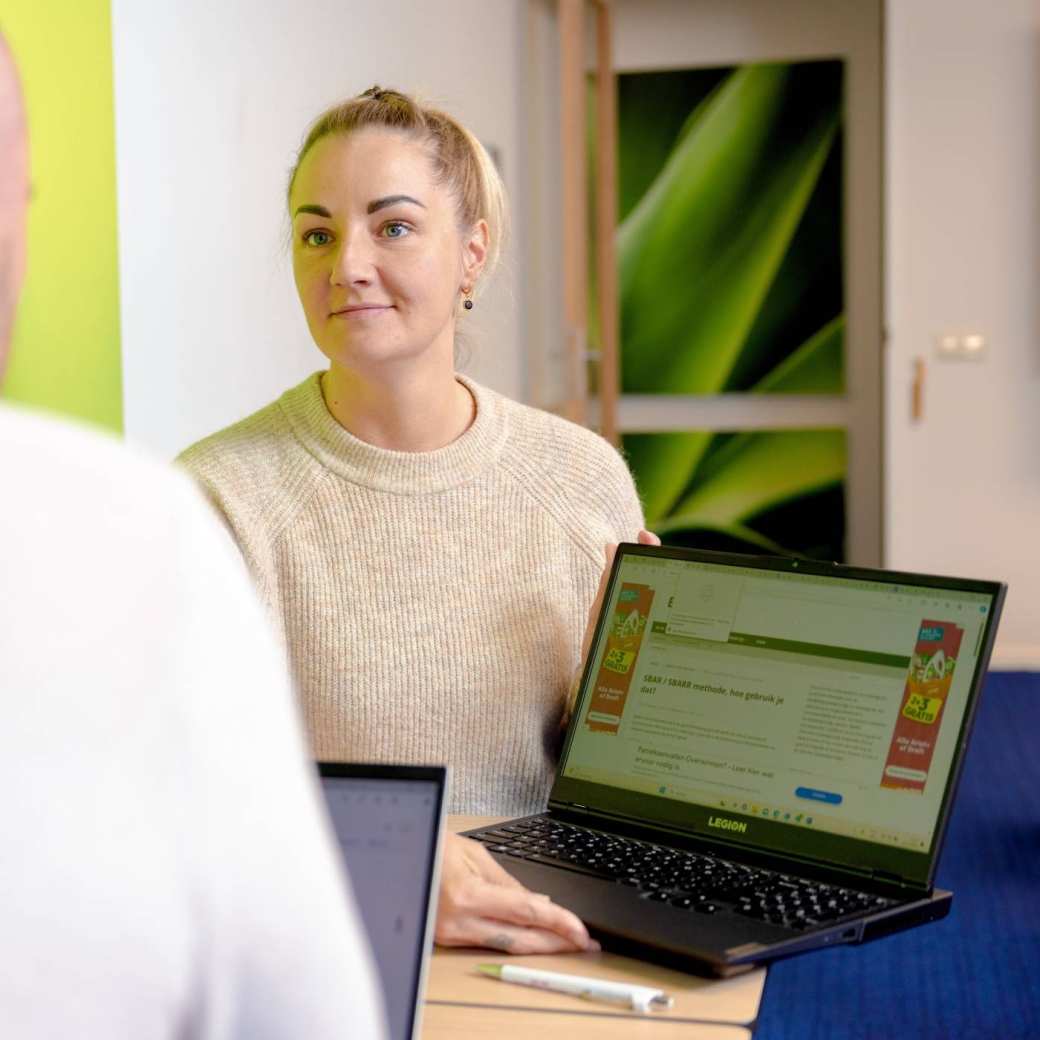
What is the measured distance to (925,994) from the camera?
9.30 feet

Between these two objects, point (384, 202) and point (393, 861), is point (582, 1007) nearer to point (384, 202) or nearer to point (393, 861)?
point (393, 861)

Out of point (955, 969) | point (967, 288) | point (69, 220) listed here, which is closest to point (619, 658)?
point (69, 220)

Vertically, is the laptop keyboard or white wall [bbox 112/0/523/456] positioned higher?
white wall [bbox 112/0/523/456]

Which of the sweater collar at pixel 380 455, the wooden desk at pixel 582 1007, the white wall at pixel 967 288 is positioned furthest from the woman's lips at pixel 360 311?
the white wall at pixel 967 288

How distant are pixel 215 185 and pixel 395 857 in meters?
2.15

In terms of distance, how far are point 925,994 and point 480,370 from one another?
2.26m

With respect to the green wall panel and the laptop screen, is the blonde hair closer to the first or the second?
the green wall panel

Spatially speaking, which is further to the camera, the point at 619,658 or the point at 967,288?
the point at 967,288

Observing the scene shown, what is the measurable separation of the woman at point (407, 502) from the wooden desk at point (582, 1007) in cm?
52

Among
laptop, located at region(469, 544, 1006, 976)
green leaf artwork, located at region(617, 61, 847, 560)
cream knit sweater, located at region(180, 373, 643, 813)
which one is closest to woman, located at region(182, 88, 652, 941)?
cream knit sweater, located at region(180, 373, 643, 813)

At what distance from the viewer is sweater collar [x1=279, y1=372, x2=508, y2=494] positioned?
5.65 ft

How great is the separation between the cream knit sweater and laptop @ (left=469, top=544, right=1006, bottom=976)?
21cm

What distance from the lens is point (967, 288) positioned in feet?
18.6

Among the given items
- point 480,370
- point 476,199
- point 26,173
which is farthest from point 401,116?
point 480,370
